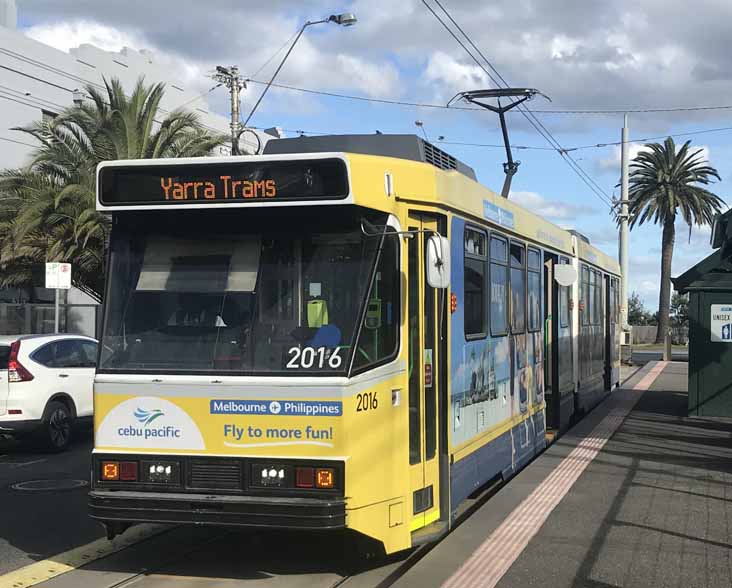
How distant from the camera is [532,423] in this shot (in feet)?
35.8

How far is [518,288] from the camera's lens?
998 cm

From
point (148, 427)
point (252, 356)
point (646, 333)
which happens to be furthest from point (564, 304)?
point (646, 333)

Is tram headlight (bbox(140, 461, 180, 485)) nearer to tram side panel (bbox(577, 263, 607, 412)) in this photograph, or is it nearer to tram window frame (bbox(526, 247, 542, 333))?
tram window frame (bbox(526, 247, 542, 333))

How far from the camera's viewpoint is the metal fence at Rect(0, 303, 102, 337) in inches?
953

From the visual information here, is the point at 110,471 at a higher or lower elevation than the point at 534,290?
lower

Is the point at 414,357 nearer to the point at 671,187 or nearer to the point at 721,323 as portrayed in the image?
the point at 721,323

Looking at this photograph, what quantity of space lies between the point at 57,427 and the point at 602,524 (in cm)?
814

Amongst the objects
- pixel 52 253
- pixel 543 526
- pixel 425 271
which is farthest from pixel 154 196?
pixel 52 253

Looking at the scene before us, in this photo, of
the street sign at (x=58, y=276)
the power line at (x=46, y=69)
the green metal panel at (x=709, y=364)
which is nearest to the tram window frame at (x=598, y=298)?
the green metal panel at (x=709, y=364)

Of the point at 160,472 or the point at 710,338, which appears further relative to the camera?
the point at 710,338

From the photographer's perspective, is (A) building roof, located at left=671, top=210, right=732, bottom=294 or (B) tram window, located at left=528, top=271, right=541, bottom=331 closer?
(B) tram window, located at left=528, top=271, right=541, bottom=331

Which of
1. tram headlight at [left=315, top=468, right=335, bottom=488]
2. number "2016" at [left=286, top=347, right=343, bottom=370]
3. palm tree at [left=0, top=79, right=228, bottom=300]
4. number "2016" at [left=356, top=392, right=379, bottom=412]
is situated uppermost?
palm tree at [left=0, top=79, right=228, bottom=300]

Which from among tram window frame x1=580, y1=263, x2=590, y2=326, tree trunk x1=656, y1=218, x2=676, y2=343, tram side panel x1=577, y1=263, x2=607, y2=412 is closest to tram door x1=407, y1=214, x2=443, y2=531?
tram side panel x1=577, y1=263, x2=607, y2=412

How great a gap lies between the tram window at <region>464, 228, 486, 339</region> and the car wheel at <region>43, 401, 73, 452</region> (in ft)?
23.1
